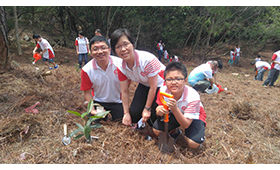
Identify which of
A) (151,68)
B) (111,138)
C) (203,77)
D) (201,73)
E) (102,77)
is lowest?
(111,138)

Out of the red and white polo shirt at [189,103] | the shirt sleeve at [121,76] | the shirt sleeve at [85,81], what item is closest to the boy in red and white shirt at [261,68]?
the red and white polo shirt at [189,103]

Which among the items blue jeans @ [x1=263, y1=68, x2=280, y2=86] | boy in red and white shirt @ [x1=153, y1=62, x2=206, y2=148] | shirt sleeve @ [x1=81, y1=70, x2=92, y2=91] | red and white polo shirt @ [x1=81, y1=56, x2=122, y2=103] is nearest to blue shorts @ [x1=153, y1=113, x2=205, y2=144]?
boy in red and white shirt @ [x1=153, y1=62, x2=206, y2=148]

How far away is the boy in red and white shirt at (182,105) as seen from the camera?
5.96 ft

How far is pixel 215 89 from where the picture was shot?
16.0ft

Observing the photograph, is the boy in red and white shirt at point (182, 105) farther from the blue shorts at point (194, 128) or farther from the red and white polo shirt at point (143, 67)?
the red and white polo shirt at point (143, 67)

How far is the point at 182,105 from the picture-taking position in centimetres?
199

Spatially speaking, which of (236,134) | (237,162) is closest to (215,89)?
(236,134)

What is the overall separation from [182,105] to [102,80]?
3.99 ft

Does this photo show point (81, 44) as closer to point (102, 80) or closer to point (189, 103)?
point (102, 80)

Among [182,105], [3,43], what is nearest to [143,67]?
[182,105]

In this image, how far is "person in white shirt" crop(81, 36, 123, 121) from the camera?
2.20 m

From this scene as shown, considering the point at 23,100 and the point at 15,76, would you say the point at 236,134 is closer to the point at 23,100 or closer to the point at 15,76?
the point at 23,100

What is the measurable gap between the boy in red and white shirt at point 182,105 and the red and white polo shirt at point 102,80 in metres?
0.83

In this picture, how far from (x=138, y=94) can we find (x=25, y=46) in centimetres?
919
